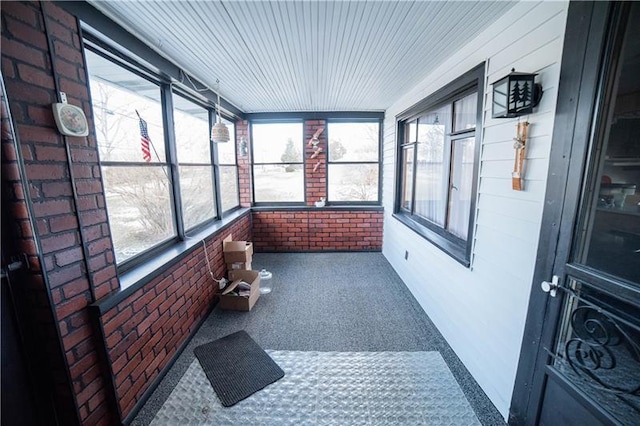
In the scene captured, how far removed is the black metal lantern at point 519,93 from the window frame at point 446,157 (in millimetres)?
390

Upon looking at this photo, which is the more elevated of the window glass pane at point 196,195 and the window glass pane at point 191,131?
the window glass pane at point 191,131

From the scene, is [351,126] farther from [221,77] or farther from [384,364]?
[384,364]

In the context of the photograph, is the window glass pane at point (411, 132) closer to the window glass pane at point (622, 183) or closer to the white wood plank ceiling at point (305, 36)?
the white wood plank ceiling at point (305, 36)

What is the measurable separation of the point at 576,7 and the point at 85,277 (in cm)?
261

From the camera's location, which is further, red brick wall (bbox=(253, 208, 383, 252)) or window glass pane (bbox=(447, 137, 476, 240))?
red brick wall (bbox=(253, 208, 383, 252))

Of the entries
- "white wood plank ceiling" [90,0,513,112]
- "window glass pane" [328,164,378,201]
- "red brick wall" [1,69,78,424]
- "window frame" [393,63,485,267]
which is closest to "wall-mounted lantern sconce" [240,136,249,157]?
"white wood plank ceiling" [90,0,513,112]

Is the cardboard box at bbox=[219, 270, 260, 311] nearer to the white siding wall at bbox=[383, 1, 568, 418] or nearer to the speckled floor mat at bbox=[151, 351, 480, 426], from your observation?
the speckled floor mat at bbox=[151, 351, 480, 426]

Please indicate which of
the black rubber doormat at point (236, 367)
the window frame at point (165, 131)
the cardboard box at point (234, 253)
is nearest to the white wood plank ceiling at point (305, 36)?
the window frame at point (165, 131)

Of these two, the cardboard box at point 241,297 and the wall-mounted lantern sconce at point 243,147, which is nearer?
the cardboard box at point 241,297

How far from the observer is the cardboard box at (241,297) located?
8.79ft

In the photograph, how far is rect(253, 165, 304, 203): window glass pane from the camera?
4.39 m

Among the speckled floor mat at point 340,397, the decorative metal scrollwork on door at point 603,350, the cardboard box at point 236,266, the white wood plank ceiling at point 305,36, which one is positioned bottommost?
the speckled floor mat at point 340,397

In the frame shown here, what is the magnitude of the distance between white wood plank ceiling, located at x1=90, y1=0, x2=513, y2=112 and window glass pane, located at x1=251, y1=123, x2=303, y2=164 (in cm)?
146

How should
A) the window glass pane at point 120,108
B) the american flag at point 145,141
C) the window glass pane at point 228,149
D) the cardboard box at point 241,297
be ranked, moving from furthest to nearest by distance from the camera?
the window glass pane at point 228,149 < the cardboard box at point 241,297 < the american flag at point 145,141 < the window glass pane at point 120,108
